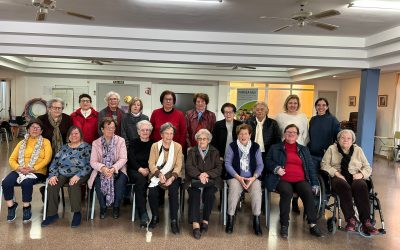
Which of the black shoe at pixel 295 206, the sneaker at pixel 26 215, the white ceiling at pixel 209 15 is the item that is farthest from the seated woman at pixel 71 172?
the black shoe at pixel 295 206

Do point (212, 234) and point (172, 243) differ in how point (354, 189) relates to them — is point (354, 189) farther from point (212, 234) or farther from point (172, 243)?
point (172, 243)

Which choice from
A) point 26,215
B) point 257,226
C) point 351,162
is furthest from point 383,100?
point 26,215

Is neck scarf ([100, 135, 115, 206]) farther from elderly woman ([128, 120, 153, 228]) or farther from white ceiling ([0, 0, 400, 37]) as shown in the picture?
white ceiling ([0, 0, 400, 37])

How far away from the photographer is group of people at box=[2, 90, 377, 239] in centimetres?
335

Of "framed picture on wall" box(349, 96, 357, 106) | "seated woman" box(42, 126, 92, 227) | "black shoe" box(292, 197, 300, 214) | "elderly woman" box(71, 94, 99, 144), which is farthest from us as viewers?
"framed picture on wall" box(349, 96, 357, 106)

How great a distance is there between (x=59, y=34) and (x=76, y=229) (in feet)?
11.6

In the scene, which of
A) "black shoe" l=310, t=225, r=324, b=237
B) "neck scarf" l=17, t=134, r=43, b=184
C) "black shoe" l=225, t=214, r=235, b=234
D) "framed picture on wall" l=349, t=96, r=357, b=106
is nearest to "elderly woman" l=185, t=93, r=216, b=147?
"black shoe" l=225, t=214, r=235, b=234

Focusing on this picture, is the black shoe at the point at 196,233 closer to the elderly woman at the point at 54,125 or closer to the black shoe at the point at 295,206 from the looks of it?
the black shoe at the point at 295,206

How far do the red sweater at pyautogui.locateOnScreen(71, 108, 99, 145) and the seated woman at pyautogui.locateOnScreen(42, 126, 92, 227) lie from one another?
0.34 metres

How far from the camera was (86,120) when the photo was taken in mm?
4020

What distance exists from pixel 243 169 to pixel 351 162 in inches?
47.8

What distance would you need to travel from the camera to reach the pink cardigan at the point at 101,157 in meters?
3.50

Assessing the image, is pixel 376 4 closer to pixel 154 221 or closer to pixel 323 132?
pixel 323 132

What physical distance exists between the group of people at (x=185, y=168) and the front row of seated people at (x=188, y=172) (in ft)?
0.03
